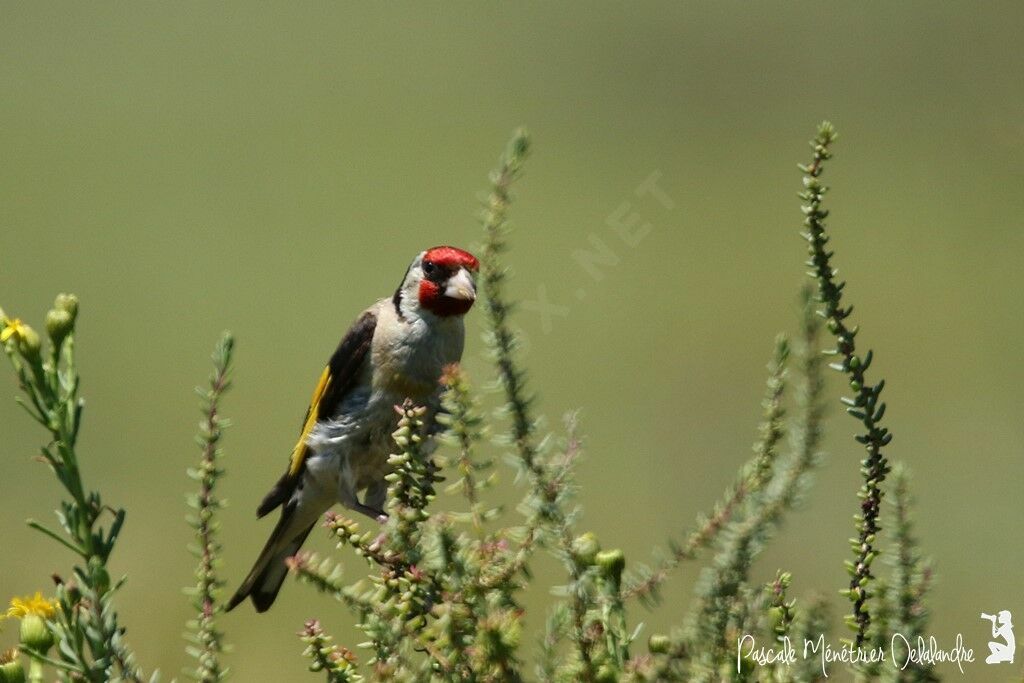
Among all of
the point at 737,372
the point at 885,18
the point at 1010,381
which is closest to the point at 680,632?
the point at 1010,381

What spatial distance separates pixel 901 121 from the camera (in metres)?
11.0

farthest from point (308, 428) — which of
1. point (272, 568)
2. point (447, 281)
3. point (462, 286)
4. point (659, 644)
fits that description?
point (659, 644)

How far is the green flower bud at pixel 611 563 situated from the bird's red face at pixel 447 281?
68.8 inches

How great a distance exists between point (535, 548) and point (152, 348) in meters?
8.15

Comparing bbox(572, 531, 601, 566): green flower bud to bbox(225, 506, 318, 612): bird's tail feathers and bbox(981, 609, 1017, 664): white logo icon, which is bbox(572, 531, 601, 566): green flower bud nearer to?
bbox(981, 609, 1017, 664): white logo icon

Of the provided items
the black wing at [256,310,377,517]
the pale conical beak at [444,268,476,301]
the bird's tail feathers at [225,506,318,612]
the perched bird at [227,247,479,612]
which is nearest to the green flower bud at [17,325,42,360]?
the pale conical beak at [444,268,476,301]

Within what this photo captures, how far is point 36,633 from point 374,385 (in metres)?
2.13

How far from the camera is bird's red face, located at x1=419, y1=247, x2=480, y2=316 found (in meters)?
3.03

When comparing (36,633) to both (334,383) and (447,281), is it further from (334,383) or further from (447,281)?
(334,383)

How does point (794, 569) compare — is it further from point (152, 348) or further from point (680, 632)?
point (152, 348)

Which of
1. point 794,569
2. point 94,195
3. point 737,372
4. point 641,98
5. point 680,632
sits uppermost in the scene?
point 641,98

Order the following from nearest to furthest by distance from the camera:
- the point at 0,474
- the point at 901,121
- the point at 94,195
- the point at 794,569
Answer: the point at 794,569, the point at 0,474, the point at 901,121, the point at 94,195

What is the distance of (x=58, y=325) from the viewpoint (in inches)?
46.8

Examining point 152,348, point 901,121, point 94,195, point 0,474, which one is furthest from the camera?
point 94,195
